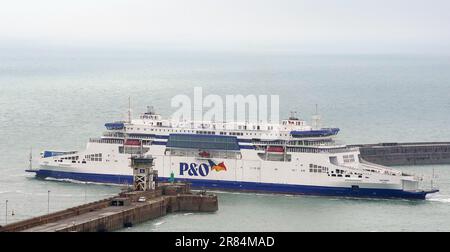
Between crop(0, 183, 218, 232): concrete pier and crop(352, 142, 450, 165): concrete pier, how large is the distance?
63.3 feet

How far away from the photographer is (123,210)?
73.1 meters

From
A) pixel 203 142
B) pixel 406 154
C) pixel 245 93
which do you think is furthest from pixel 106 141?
pixel 245 93

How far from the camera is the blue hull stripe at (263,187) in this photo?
271 ft

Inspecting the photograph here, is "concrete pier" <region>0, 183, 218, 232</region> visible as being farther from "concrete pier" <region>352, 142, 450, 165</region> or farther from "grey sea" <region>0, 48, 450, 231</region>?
"concrete pier" <region>352, 142, 450, 165</region>

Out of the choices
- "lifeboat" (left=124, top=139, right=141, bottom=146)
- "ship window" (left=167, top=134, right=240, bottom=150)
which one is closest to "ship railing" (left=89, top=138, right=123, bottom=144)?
"lifeboat" (left=124, top=139, right=141, bottom=146)

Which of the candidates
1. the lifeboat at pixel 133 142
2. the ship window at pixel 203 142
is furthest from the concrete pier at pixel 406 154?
the lifeboat at pixel 133 142

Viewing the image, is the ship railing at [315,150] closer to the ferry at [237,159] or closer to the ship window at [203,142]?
the ferry at [237,159]

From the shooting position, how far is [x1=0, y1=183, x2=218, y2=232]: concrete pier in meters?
67.7

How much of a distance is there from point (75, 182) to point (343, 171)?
15.7 metres

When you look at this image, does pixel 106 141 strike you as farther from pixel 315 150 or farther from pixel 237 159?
pixel 315 150

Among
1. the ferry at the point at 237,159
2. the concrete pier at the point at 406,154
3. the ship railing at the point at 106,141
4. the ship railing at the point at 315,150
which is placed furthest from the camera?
the concrete pier at the point at 406,154

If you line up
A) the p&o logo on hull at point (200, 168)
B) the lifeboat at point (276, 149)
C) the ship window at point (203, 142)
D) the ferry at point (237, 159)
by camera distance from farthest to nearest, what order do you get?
the ship window at point (203, 142)
the p&o logo on hull at point (200, 168)
the lifeboat at point (276, 149)
the ferry at point (237, 159)

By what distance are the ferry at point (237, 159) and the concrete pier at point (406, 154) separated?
9.19 m
